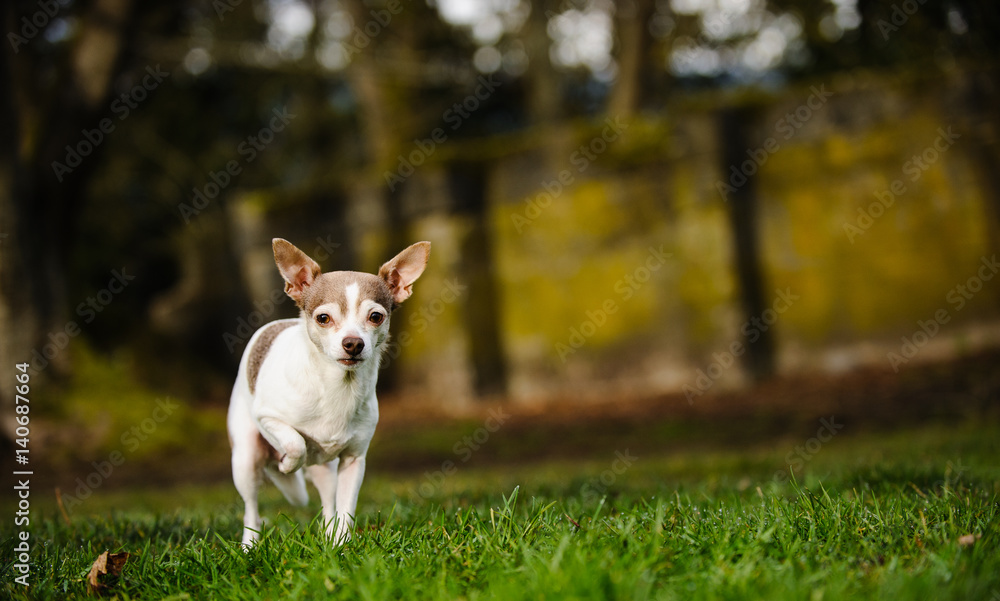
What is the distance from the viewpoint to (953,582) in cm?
233

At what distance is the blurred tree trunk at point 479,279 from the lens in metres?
12.8

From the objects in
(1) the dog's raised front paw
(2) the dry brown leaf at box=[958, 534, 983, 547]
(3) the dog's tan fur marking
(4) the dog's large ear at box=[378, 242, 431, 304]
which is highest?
(4) the dog's large ear at box=[378, 242, 431, 304]

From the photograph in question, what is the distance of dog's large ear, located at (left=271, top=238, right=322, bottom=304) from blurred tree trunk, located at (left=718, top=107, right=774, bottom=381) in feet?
28.2

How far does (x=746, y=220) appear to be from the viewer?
448 inches

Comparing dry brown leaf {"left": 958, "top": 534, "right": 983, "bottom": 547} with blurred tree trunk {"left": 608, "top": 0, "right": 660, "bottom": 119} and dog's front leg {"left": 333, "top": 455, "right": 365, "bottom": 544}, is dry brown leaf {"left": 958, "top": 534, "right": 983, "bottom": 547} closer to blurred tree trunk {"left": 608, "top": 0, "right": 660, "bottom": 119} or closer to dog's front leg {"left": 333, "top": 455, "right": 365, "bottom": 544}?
dog's front leg {"left": 333, "top": 455, "right": 365, "bottom": 544}

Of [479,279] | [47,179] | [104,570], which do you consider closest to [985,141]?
[479,279]

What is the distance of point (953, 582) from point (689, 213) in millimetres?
9449

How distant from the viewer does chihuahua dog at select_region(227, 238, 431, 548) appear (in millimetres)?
3348

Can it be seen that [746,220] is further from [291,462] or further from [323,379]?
[291,462]

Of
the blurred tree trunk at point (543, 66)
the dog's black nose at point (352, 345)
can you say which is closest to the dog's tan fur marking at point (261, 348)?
the dog's black nose at point (352, 345)

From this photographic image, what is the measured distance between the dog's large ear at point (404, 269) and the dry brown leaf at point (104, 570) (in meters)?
1.49

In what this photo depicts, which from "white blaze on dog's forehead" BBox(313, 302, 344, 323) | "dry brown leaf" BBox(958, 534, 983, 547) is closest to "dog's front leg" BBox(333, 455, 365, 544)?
"white blaze on dog's forehead" BBox(313, 302, 344, 323)

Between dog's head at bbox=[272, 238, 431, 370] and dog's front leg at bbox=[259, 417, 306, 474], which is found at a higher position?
dog's head at bbox=[272, 238, 431, 370]

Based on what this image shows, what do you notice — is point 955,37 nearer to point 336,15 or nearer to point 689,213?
point 689,213
